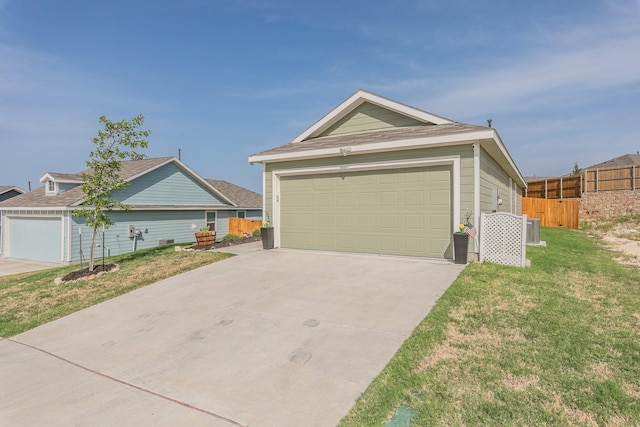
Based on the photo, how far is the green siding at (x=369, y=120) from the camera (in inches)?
378

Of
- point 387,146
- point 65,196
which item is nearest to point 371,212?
point 387,146

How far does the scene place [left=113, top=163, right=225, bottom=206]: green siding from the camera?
17984mm

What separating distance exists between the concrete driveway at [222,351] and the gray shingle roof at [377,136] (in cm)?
322

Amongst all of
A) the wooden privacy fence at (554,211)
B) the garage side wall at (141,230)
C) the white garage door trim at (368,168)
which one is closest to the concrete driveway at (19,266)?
the garage side wall at (141,230)

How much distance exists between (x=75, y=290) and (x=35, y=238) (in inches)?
534

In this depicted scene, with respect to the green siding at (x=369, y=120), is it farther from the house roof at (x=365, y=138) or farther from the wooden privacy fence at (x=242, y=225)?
the wooden privacy fence at (x=242, y=225)

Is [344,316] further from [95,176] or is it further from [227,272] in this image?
[95,176]

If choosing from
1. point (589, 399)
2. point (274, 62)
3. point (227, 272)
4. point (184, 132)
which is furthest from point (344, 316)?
point (184, 132)

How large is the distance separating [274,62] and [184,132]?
11372mm

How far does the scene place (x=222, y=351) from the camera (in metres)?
3.89

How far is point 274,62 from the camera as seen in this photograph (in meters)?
14.8

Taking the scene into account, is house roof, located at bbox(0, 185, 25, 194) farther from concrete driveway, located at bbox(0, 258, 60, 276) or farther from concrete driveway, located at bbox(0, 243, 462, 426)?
concrete driveway, located at bbox(0, 243, 462, 426)

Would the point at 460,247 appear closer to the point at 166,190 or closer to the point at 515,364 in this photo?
the point at 515,364

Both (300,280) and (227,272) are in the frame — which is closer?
(300,280)
